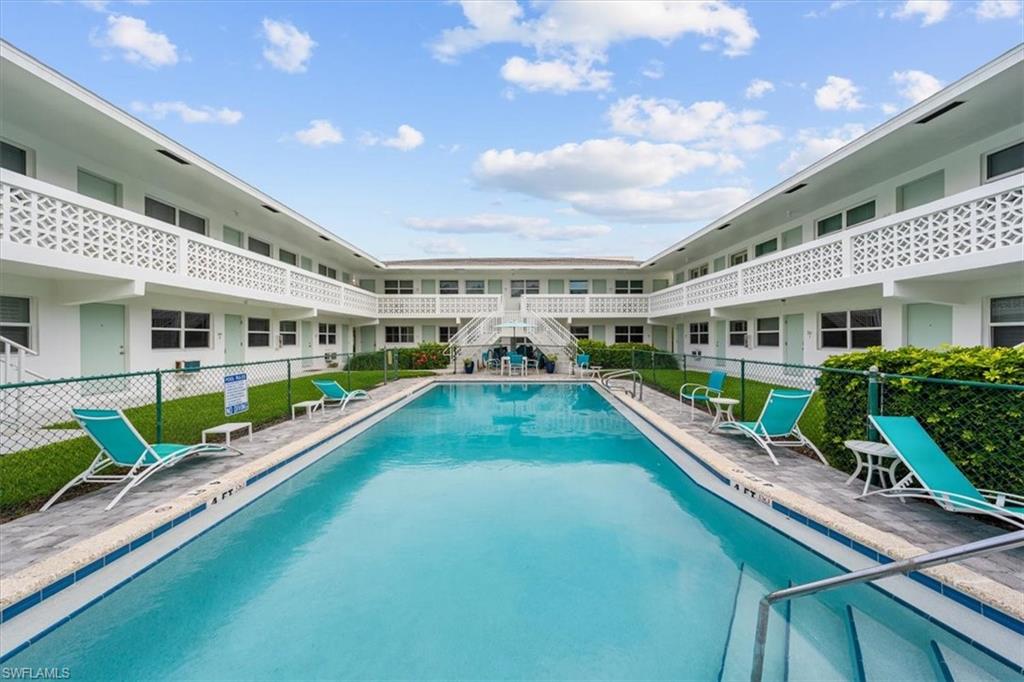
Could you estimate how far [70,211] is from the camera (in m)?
8.97

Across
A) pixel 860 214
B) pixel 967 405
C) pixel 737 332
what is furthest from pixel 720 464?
pixel 737 332

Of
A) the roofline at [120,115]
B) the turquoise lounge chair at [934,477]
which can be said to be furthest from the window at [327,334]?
the turquoise lounge chair at [934,477]

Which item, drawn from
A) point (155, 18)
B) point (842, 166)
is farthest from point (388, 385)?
point (842, 166)

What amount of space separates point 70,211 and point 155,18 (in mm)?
6013

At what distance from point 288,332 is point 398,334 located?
8.43 m

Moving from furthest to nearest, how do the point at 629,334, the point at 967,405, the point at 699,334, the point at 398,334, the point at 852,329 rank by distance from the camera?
the point at 398,334 → the point at 629,334 → the point at 699,334 → the point at 852,329 → the point at 967,405

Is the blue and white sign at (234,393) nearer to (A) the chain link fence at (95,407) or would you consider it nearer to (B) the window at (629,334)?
(A) the chain link fence at (95,407)

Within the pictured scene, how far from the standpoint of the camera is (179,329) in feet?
47.6

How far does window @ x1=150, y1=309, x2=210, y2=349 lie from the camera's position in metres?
13.7

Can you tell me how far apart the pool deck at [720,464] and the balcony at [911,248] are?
603 cm

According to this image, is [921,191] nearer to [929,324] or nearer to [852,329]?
[929,324]

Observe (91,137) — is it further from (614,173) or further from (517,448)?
(614,173)

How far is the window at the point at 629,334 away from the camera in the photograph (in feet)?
94.3

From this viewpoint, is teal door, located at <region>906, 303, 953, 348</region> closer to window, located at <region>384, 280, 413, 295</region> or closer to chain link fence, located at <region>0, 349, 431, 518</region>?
chain link fence, located at <region>0, 349, 431, 518</region>
